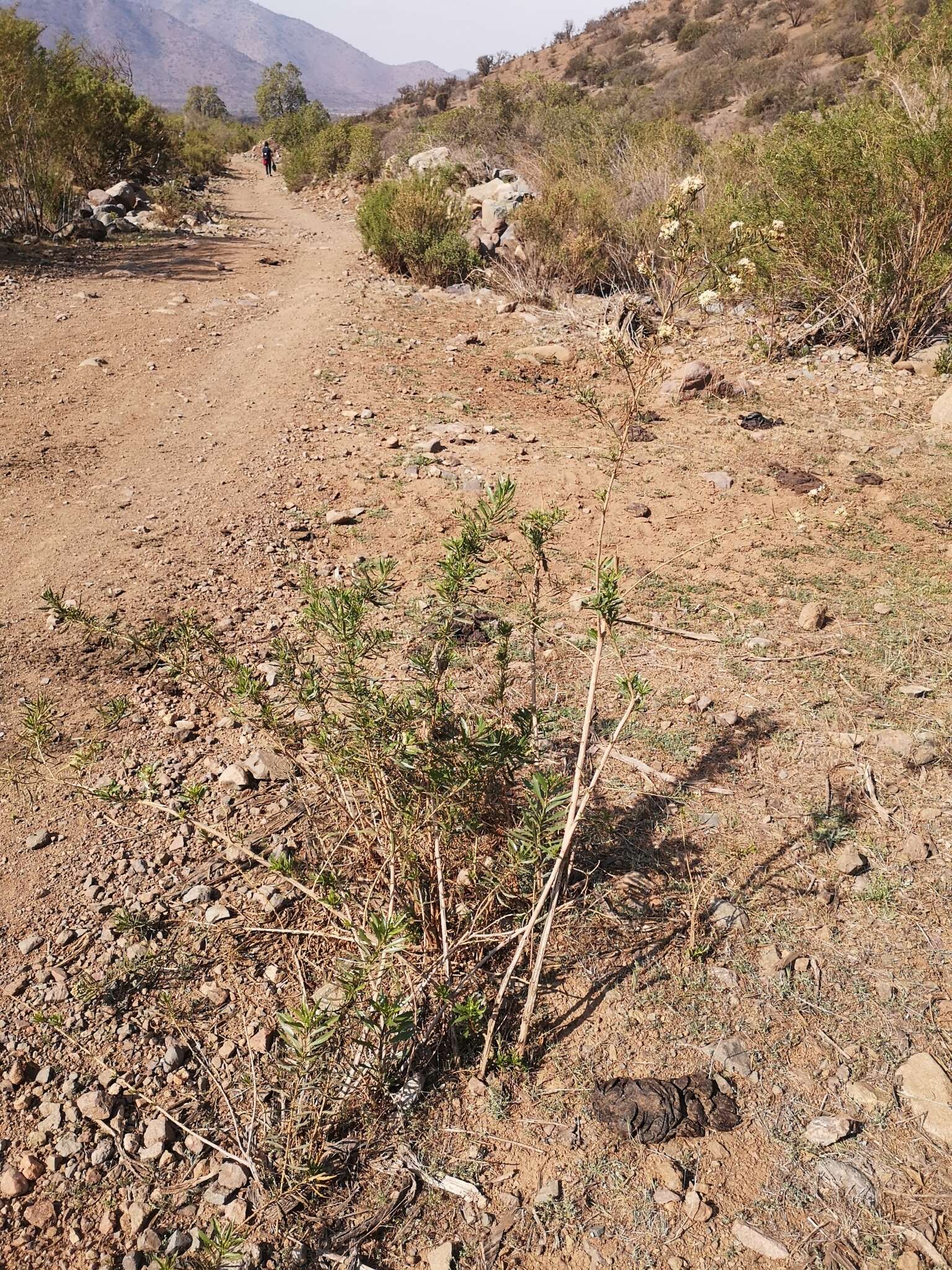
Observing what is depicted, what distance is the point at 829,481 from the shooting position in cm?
504

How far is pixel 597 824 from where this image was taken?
251 cm

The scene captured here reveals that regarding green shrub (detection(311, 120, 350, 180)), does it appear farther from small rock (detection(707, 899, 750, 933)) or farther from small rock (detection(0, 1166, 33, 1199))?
small rock (detection(0, 1166, 33, 1199))

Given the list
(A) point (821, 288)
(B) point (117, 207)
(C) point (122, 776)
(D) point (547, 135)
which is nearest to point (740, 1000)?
(C) point (122, 776)

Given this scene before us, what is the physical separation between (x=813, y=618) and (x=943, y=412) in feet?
10.7

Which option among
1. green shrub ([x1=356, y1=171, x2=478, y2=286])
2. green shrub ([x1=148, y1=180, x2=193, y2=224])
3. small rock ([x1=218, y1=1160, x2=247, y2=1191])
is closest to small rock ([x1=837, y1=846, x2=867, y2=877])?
small rock ([x1=218, y1=1160, x2=247, y2=1191])

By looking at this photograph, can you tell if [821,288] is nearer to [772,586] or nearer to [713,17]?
[772,586]

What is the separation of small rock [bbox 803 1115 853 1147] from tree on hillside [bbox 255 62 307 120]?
48.1m

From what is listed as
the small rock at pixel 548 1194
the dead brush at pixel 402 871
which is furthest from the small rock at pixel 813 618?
the small rock at pixel 548 1194

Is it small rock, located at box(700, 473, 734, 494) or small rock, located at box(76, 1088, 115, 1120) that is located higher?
small rock, located at box(700, 473, 734, 494)

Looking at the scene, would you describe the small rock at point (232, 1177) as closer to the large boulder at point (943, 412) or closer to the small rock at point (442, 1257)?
the small rock at point (442, 1257)

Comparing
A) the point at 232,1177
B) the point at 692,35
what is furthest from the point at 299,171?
the point at 232,1177

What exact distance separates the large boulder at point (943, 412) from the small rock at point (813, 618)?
306 centimetres

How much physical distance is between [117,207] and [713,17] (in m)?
28.5

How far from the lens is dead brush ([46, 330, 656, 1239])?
67.6 inches
